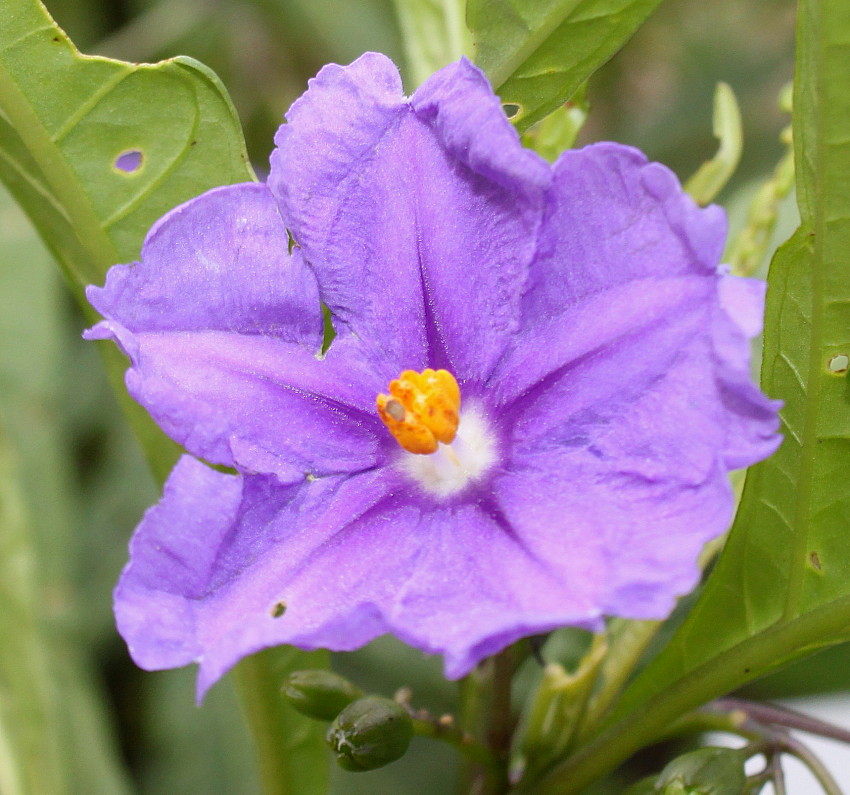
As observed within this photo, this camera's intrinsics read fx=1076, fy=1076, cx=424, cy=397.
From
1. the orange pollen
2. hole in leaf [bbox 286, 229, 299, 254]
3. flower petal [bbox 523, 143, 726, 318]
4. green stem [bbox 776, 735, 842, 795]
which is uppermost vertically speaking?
hole in leaf [bbox 286, 229, 299, 254]

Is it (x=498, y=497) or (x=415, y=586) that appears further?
(x=498, y=497)

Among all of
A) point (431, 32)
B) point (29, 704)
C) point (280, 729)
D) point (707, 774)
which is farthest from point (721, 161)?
point (29, 704)

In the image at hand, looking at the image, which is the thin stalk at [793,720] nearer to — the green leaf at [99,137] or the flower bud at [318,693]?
the flower bud at [318,693]

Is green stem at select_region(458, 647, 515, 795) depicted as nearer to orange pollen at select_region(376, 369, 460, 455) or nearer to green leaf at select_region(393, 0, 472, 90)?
orange pollen at select_region(376, 369, 460, 455)

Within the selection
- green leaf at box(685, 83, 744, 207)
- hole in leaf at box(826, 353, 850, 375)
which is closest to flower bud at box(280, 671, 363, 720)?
hole in leaf at box(826, 353, 850, 375)

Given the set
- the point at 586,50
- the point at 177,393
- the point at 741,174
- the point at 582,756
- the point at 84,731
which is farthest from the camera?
the point at 741,174

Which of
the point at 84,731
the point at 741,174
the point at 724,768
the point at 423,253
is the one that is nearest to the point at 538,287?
the point at 423,253

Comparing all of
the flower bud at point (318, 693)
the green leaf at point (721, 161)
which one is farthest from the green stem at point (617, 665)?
the green leaf at point (721, 161)

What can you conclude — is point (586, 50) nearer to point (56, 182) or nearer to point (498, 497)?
point (498, 497)
